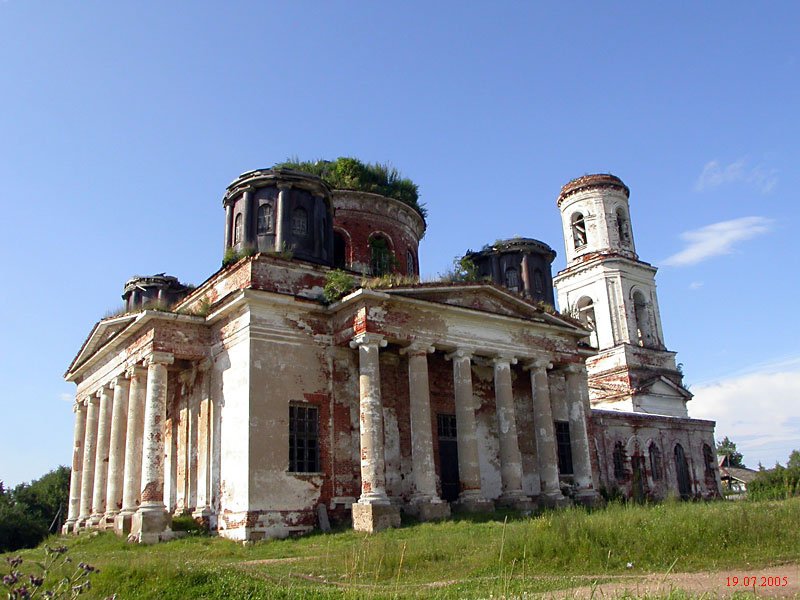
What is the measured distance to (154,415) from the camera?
656 inches

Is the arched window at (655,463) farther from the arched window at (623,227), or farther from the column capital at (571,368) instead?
the arched window at (623,227)

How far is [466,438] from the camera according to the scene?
1764cm

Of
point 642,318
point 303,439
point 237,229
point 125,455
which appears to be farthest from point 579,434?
point 642,318

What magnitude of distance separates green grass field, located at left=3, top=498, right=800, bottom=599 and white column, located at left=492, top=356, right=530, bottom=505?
548 cm

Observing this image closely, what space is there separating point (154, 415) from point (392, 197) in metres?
11.2

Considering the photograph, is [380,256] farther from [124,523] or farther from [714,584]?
[714,584]

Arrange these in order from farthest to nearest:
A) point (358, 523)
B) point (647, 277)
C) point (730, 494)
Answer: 1. point (647, 277)
2. point (730, 494)
3. point (358, 523)

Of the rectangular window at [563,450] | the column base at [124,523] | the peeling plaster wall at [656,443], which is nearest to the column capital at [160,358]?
the column base at [124,523]

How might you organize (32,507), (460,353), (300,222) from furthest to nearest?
(32,507) < (300,222) < (460,353)

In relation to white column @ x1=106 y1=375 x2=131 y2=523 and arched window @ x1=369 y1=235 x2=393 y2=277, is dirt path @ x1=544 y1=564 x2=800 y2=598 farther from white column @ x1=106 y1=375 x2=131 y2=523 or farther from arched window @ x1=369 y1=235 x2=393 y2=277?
arched window @ x1=369 y1=235 x2=393 y2=277

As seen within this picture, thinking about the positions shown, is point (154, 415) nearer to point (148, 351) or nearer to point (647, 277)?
point (148, 351)

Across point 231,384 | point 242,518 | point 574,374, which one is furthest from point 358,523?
point 574,374

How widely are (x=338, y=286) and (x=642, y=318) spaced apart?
→ 20.6 m

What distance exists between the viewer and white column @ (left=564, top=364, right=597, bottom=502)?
20219 mm
